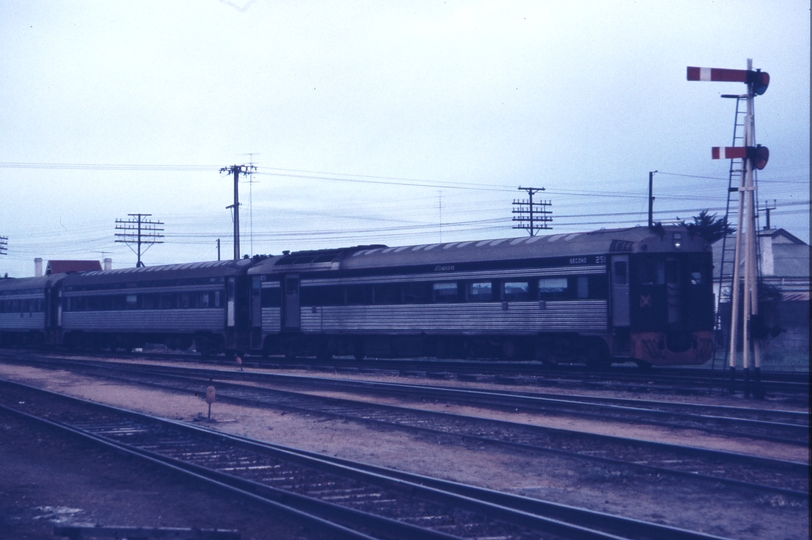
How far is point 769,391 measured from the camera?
15469mm

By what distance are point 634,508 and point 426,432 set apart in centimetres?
479

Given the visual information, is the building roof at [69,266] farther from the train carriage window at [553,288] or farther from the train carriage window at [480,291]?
the train carriage window at [553,288]

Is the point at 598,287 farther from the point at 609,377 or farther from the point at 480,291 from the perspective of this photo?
the point at 480,291

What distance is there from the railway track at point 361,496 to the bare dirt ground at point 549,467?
0.70 meters

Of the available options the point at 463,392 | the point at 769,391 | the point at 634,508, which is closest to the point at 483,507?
the point at 634,508

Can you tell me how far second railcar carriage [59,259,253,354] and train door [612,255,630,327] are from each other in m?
14.2

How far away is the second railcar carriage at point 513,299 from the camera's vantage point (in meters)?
19.1

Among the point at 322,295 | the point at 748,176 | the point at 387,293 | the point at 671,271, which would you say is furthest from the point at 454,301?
the point at 748,176

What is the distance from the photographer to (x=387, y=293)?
24.0 metres

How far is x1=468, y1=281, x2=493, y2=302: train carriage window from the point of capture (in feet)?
70.4

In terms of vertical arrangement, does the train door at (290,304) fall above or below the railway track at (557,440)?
above

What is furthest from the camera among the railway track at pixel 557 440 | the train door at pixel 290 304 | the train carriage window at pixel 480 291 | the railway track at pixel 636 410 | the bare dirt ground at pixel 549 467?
the train door at pixel 290 304

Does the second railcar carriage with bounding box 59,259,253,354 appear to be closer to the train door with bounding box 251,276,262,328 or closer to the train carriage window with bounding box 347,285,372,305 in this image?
the train door with bounding box 251,276,262,328

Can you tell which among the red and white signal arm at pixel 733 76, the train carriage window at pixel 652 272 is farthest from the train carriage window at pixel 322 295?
the red and white signal arm at pixel 733 76
